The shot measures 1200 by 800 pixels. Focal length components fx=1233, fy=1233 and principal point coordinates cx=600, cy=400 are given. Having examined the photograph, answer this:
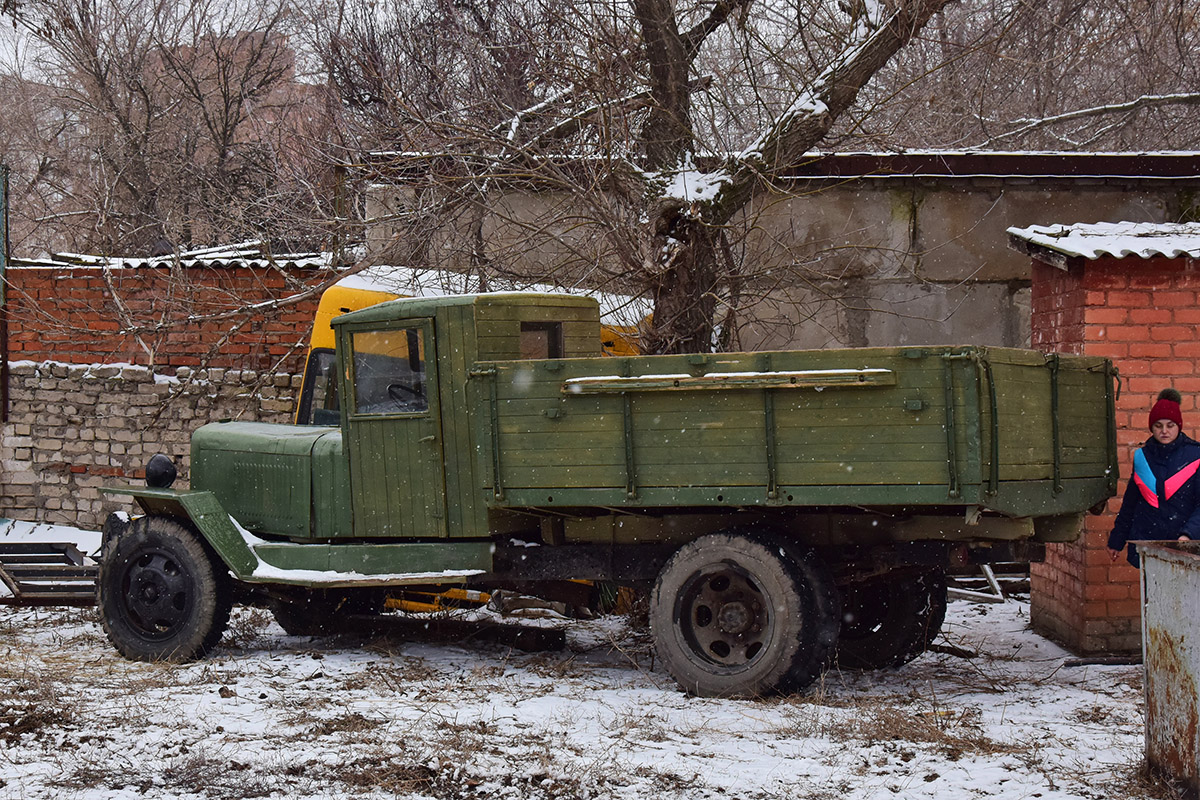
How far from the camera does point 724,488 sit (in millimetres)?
5965

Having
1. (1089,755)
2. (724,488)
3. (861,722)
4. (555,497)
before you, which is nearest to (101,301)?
(555,497)

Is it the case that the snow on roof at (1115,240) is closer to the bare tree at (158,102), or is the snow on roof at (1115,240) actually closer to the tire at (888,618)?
the tire at (888,618)

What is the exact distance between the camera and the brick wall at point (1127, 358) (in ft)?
23.4

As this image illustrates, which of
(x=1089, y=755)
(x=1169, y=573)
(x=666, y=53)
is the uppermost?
(x=666, y=53)

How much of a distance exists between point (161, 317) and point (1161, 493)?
9.17 metres

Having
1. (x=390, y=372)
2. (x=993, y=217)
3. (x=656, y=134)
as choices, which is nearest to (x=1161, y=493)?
(x=993, y=217)

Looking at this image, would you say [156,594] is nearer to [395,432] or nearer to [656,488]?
[395,432]

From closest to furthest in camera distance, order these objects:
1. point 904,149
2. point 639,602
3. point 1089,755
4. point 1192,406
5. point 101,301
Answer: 1. point 1089,755
2. point 1192,406
3. point 639,602
4. point 904,149
5. point 101,301

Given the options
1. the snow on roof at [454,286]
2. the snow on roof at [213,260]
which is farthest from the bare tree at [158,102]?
the snow on roof at [454,286]

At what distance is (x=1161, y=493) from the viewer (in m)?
6.37

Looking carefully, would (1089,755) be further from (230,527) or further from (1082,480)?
(230,527)

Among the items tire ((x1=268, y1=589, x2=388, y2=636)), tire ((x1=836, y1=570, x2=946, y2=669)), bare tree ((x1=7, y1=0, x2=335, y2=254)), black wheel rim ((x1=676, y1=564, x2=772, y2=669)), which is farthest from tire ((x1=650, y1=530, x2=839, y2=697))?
bare tree ((x1=7, y1=0, x2=335, y2=254))

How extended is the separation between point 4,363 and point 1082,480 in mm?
10891

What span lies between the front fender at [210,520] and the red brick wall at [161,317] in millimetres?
4056
